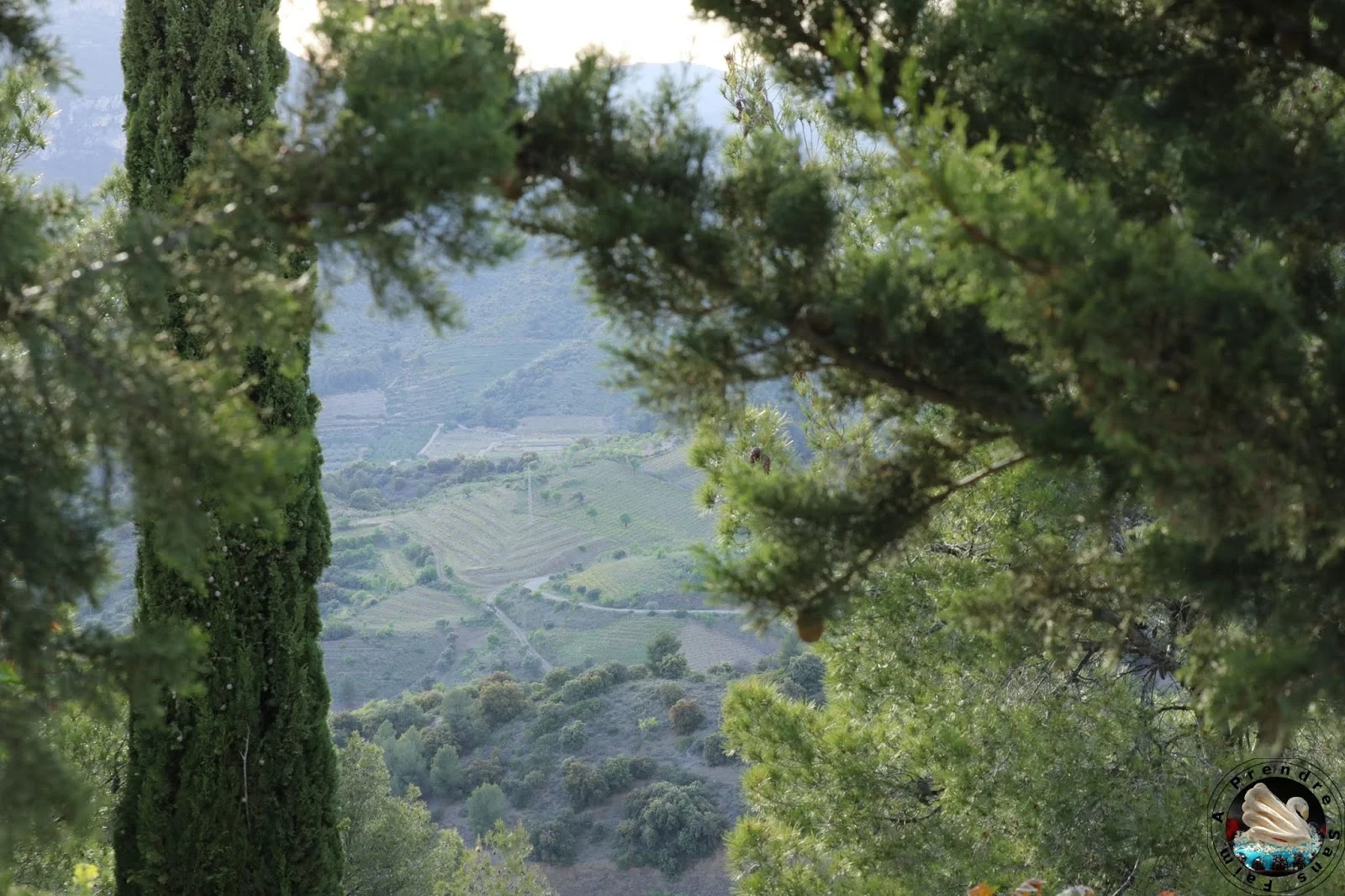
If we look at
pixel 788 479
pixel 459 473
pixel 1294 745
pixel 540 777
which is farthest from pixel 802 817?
pixel 459 473

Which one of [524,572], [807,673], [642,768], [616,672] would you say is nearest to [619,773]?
[642,768]

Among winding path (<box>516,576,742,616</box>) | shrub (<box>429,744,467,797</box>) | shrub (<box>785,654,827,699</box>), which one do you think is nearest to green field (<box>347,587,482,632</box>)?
winding path (<box>516,576,742,616</box>)

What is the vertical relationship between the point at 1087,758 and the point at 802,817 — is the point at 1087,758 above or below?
above

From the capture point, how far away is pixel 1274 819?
512 centimetres

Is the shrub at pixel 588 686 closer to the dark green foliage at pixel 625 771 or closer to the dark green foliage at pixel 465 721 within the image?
the dark green foliage at pixel 465 721

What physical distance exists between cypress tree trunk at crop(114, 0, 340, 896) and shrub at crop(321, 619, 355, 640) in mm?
26793

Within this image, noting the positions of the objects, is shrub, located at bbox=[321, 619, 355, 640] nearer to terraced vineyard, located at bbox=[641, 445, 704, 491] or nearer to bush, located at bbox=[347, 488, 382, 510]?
bush, located at bbox=[347, 488, 382, 510]

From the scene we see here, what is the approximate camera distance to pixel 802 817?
6207mm

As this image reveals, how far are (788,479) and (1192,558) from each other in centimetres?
101

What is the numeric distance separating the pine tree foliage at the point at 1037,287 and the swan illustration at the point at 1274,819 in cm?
224

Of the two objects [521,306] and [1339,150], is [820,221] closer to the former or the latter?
[1339,150]

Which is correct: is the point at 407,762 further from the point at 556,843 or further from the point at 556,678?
the point at 556,678

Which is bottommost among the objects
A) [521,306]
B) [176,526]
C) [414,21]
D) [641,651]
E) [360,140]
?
[641,651]

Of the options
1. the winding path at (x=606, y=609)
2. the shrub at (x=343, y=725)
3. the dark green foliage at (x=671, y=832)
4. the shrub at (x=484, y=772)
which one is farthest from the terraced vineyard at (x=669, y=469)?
the dark green foliage at (x=671, y=832)
